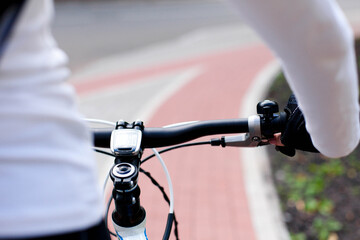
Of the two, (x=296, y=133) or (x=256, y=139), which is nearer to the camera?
(x=296, y=133)

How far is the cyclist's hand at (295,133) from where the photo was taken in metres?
1.30

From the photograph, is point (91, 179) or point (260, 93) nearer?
point (91, 179)

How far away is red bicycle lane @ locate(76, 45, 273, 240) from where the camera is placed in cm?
380

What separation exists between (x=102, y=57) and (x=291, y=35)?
1003 centimetres

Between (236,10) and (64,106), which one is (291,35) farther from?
(64,106)

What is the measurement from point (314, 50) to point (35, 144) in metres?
0.55

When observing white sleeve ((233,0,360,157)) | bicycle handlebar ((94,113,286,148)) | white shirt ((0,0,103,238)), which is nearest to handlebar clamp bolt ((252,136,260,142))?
bicycle handlebar ((94,113,286,148))

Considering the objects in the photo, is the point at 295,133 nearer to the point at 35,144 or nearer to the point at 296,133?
the point at 296,133

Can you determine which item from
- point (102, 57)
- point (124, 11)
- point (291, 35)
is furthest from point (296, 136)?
point (124, 11)

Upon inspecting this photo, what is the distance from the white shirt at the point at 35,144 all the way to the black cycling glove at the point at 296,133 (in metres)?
0.69

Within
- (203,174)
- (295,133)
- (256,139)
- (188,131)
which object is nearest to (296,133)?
(295,133)

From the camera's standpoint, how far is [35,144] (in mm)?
818

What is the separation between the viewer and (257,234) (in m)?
3.67

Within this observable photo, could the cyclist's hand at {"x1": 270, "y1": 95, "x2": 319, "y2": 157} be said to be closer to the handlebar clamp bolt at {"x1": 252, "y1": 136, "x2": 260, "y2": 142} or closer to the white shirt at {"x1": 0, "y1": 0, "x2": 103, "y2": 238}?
the handlebar clamp bolt at {"x1": 252, "y1": 136, "x2": 260, "y2": 142}
